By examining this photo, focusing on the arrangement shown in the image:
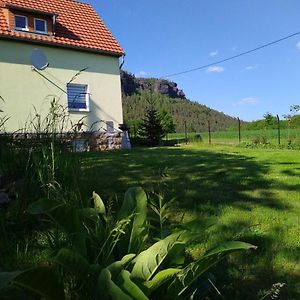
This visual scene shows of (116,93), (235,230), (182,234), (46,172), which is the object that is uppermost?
(116,93)

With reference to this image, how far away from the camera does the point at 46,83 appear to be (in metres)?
16.2

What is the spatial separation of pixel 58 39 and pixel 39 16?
1.25 m

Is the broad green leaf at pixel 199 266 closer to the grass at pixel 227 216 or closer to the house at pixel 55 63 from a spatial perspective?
the grass at pixel 227 216

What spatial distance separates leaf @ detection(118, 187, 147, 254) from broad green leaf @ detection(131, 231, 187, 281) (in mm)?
184

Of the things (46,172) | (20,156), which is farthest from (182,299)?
(20,156)

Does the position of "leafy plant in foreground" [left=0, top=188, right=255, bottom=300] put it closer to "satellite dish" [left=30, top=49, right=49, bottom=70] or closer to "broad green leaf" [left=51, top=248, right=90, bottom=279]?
"broad green leaf" [left=51, top=248, right=90, bottom=279]

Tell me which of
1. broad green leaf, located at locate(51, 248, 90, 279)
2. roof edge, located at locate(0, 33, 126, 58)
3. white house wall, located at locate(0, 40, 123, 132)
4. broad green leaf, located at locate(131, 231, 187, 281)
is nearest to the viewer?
broad green leaf, located at locate(51, 248, 90, 279)

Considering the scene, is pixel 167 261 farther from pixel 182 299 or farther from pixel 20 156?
pixel 20 156

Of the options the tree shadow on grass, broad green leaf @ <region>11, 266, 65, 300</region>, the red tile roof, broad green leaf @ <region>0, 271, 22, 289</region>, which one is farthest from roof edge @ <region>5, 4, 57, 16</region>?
broad green leaf @ <region>0, 271, 22, 289</region>

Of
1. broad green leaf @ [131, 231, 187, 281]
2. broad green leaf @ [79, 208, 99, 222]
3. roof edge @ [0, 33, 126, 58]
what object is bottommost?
broad green leaf @ [131, 231, 187, 281]

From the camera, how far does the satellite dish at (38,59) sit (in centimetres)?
1585

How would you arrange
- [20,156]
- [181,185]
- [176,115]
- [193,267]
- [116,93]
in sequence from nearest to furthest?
[193,267] < [20,156] < [181,185] < [116,93] < [176,115]

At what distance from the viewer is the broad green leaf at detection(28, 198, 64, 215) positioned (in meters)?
1.88

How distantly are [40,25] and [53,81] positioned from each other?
8.26 ft
